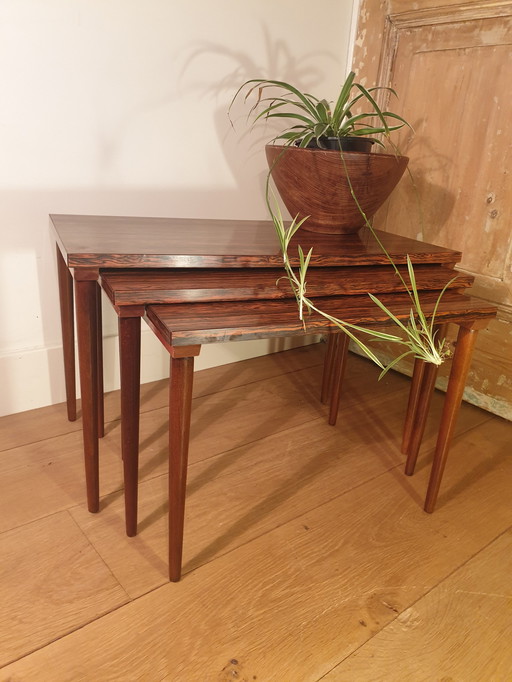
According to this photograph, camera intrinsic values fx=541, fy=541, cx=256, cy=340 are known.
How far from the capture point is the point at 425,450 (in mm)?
1376

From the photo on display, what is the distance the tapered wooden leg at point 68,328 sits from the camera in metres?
1.24

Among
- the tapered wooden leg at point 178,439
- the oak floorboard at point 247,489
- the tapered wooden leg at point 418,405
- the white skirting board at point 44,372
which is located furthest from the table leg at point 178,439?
the white skirting board at point 44,372

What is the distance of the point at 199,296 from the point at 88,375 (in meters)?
0.28

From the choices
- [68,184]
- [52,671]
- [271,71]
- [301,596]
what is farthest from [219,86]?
[52,671]

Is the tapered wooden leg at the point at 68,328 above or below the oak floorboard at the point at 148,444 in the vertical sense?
above

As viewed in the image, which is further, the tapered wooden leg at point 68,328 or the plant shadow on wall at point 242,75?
the plant shadow on wall at point 242,75

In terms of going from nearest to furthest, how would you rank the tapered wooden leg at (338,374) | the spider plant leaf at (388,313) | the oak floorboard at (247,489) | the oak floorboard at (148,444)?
the spider plant leaf at (388,313)
the oak floorboard at (247,489)
the oak floorboard at (148,444)
the tapered wooden leg at (338,374)

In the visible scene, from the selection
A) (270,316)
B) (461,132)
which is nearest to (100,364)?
(270,316)

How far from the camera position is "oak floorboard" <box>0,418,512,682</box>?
786 mm

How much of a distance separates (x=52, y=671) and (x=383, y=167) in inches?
41.0

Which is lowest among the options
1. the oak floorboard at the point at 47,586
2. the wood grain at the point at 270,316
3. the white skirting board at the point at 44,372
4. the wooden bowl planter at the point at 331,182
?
the oak floorboard at the point at 47,586

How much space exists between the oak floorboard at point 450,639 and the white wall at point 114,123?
1.01 metres

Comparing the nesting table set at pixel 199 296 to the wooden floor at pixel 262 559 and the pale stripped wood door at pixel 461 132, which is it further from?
the pale stripped wood door at pixel 461 132

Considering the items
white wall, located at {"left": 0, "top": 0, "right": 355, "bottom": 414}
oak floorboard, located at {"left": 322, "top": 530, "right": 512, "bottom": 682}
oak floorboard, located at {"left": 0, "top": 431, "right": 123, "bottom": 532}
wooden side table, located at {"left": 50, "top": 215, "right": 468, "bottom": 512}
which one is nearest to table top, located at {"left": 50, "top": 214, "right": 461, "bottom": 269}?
wooden side table, located at {"left": 50, "top": 215, "right": 468, "bottom": 512}
